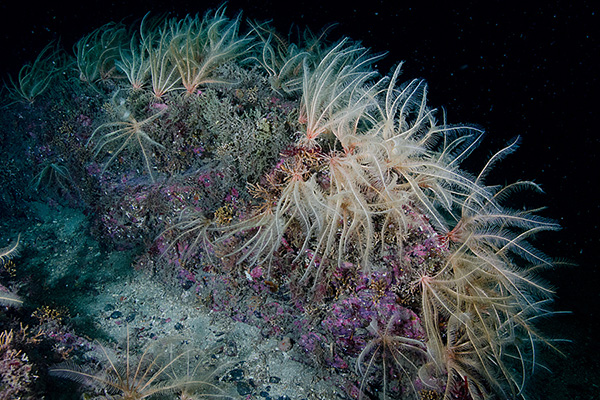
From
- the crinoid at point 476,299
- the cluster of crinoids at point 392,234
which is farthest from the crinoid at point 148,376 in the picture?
the crinoid at point 476,299

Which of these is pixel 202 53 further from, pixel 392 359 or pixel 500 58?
pixel 500 58

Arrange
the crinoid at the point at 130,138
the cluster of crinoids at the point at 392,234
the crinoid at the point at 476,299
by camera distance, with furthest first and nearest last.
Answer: the crinoid at the point at 130,138, the crinoid at the point at 476,299, the cluster of crinoids at the point at 392,234

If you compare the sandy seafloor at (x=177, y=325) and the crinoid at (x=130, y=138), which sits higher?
the crinoid at (x=130, y=138)

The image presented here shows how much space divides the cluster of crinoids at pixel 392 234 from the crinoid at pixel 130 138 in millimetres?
1640

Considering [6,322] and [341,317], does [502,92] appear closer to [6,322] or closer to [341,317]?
[341,317]

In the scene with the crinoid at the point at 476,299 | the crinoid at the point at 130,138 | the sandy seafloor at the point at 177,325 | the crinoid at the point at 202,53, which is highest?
the crinoid at the point at 202,53

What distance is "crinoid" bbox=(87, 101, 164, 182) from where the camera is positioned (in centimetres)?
382

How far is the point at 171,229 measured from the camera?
12.6 ft

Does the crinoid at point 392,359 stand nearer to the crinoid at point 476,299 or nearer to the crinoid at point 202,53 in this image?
the crinoid at point 476,299

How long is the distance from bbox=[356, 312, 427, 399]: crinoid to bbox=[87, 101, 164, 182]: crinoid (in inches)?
137

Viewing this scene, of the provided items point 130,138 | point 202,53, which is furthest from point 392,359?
point 202,53

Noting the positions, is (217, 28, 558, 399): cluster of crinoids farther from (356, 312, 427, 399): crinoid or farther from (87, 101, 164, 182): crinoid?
(87, 101, 164, 182): crinoid

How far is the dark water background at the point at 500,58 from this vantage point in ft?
35.7

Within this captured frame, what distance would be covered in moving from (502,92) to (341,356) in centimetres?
1438
